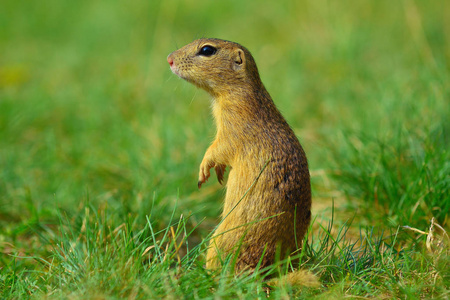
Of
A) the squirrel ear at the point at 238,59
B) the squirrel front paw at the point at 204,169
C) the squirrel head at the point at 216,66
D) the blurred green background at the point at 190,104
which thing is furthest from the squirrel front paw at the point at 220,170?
the squirrel ear at the point at 238,59

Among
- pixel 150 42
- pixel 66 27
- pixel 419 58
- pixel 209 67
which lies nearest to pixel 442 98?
pixel 419 58

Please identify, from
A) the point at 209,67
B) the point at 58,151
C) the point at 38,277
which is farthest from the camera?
the point at 58,151

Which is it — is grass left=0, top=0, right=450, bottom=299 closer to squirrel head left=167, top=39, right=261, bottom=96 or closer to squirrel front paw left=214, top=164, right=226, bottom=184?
squirrel front paw left=214, top=164, right=226, bottom=184

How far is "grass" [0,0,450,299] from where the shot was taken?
8.64 feet

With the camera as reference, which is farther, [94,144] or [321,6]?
[321,6]

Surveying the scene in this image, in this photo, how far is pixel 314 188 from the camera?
433 centimetres

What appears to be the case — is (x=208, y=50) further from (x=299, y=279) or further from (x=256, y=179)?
(x=299, y=279)

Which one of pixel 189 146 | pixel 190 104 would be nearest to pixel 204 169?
pixel 189 146

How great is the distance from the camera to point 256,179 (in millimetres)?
2754

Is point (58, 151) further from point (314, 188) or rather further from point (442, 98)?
point (442, 98)

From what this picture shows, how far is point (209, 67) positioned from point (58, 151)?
262 cm

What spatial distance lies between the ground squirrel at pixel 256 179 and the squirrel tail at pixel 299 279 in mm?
155

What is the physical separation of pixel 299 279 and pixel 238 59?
4.77 ft

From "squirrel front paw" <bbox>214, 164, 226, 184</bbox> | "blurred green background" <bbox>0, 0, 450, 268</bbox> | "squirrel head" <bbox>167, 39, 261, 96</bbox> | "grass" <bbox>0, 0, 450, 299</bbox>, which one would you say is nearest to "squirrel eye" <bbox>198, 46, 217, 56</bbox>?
"squirrel head" <bbox>167, 39, 261, 96</bbox>
